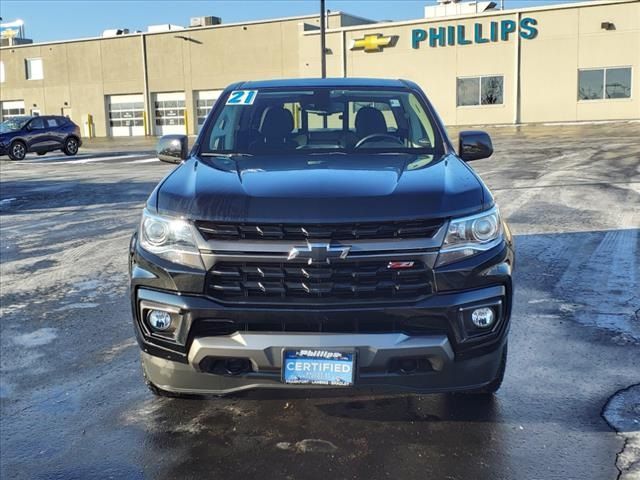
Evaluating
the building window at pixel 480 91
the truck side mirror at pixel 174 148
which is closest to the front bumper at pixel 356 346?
the truck side mirror at pixel 174 148

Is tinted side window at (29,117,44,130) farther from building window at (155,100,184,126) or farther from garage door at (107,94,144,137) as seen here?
garage door at (107,94,144,137)

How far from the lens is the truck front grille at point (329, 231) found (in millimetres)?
3057

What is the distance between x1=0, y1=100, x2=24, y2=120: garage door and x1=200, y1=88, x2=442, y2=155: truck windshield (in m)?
50.6

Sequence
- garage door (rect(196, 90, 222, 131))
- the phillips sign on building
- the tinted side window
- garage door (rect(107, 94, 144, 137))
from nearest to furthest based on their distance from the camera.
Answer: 1. the tinted side window
2. the phillips sign on building
3. garage door (rect(196, 90, 222, 131))
4. garage door (rect(107, 94, 144, 137))

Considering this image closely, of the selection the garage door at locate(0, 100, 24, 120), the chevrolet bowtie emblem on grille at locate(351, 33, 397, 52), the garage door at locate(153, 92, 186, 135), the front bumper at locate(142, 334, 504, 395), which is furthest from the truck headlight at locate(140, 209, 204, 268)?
the garage door at locate(0, 100, 24, 120)

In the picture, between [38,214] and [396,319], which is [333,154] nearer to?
[396,319]

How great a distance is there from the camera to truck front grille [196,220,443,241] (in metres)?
3.06

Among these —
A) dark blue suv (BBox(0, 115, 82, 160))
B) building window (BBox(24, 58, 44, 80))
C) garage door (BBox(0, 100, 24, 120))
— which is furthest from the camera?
garage door (BBox(0, 100, 24, 120))

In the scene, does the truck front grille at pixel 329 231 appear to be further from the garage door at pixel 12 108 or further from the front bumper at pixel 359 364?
the garage door at pixel 12 108

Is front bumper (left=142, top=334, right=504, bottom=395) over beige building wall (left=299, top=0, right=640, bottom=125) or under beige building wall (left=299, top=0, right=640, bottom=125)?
under

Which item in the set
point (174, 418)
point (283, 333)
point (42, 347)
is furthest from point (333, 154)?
point (42, 347)

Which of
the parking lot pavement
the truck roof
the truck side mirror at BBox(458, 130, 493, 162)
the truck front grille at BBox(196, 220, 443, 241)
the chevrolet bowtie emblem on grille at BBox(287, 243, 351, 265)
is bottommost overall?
the parking lot pavement

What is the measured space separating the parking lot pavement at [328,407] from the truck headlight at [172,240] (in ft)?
2.99

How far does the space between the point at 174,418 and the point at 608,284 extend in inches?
164
